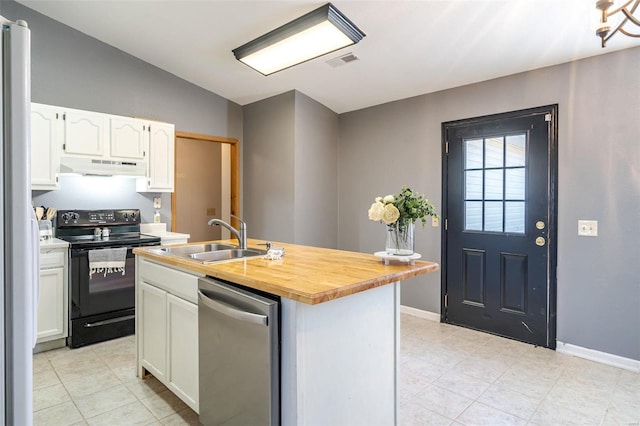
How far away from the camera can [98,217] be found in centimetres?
365

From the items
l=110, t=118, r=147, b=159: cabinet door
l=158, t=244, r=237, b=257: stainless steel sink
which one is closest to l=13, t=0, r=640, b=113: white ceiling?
l=110, t=118, r=147, b=159: cabinet door

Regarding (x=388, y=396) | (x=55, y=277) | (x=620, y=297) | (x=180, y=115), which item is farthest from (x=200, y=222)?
(x=620, y=297)

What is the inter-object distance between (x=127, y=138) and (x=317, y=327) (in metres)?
3.17

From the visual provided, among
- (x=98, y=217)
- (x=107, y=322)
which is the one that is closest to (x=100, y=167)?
(x=98, y=217)

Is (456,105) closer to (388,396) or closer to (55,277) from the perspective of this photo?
(388,396)

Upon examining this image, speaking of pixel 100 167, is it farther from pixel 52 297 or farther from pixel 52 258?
pixel 52 297

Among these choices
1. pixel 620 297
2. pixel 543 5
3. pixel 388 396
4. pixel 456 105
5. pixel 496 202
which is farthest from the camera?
pixel 456 105

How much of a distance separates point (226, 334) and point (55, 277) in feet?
7.65

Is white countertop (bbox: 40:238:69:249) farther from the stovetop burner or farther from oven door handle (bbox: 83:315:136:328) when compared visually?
oven door handle (bbox: 83:315:136:328)

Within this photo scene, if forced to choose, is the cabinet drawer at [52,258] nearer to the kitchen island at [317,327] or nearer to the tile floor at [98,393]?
the tile floor at [98,393]

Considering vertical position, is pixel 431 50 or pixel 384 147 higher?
pixel 431 50

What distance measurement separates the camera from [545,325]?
3.13 m

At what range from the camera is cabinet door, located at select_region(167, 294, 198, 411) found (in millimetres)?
1938

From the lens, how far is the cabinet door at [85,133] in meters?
3.25
